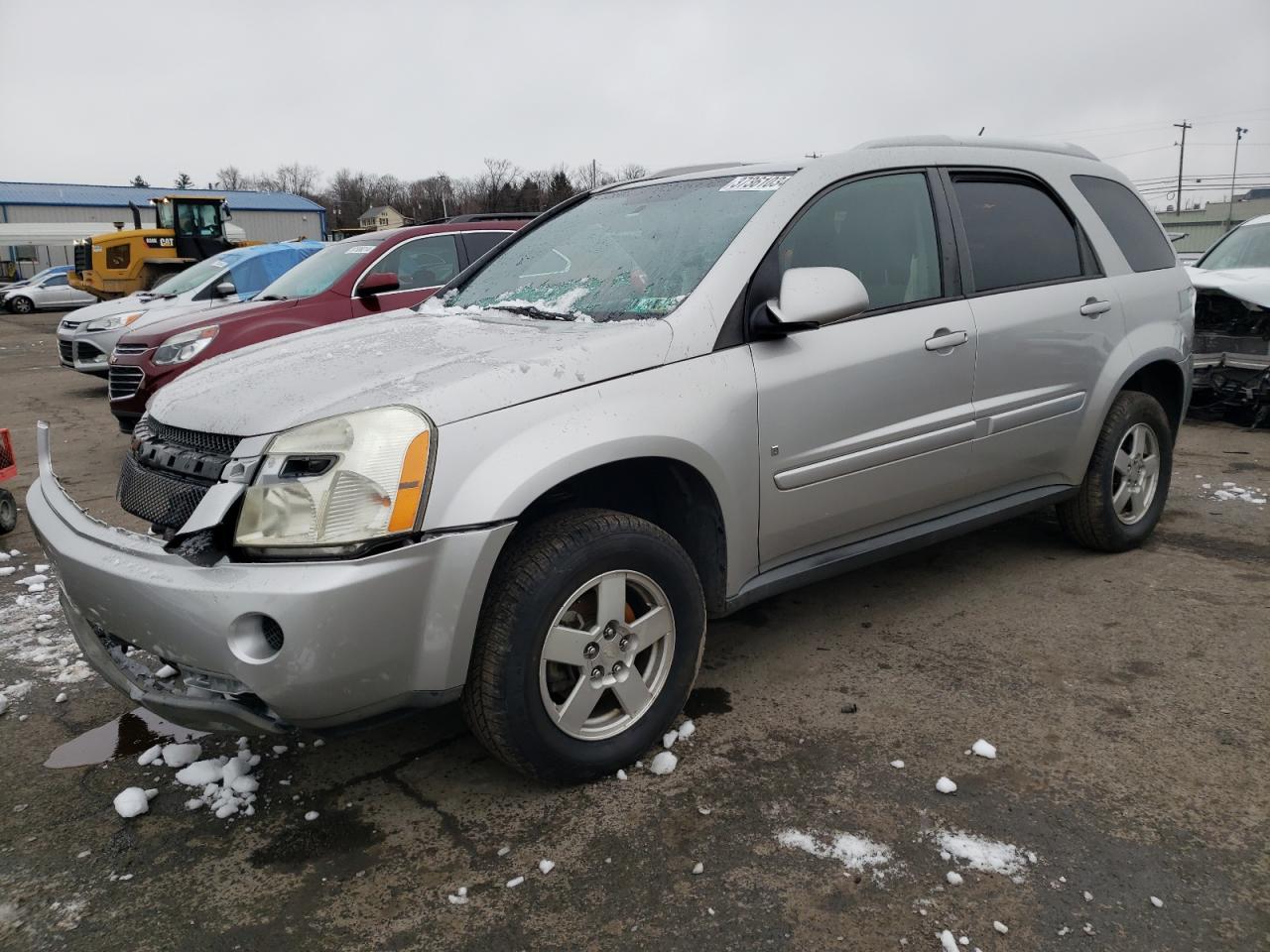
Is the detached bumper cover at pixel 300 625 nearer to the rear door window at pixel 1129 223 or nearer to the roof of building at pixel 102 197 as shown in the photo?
the rear door window at pixel 1129 223

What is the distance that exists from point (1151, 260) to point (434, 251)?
530 centimetres

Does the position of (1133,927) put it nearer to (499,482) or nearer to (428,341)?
(499,482)

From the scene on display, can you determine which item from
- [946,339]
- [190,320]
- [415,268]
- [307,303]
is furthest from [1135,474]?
[190,320]

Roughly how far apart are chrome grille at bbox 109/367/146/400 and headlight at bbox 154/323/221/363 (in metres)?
0.20

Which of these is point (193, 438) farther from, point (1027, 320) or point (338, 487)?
point (1027, 320)

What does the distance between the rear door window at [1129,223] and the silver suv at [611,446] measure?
0.05 metres

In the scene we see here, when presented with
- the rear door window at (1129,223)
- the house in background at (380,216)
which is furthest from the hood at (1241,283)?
the house in background at (380,216)

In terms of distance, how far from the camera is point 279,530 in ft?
7.36

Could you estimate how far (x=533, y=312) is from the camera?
320 cm

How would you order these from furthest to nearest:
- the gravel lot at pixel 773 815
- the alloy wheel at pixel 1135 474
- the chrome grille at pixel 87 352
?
the chrome grille at pixel 87 352
the alloy wheel at pixel 1135 474
the gravel lot at pixel 773 815

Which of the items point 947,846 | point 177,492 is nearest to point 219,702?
point 177,492

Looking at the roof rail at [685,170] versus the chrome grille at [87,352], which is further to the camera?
the chrome grille at [87,352]

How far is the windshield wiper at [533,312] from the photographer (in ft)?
10.1

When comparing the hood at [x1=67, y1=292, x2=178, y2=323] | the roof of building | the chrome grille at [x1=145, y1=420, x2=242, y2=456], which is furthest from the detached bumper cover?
the roof of building
